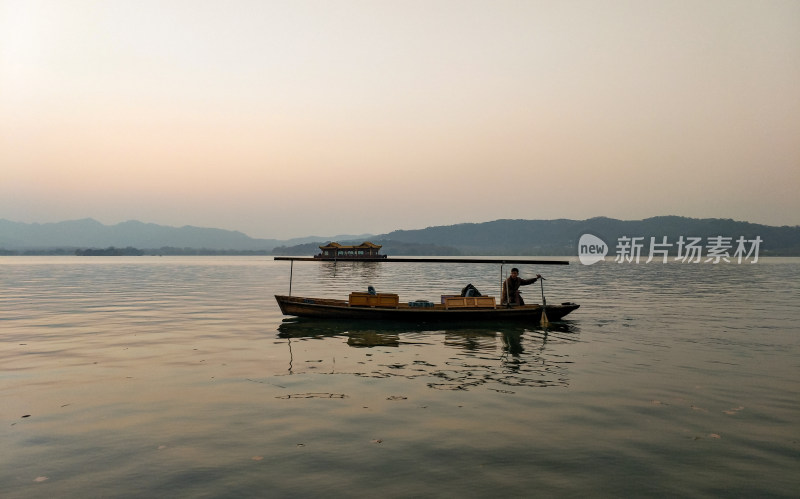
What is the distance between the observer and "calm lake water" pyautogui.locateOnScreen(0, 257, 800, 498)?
Answer: 8477 mm

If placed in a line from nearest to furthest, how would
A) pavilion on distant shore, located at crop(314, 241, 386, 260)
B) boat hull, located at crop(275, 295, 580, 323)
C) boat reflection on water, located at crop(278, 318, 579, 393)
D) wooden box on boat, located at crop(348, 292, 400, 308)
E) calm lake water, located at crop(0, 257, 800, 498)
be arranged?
calm lake water, located at crop(0, 257, 800, 498), boat reflection on water, located at crop(278, 318, 579, 393), boat hull, located at crop(275, 295, 580, 323), wooden box on boat, located at crop(348, 292, 400, 308), pavilion on distant shore, located at crop(314, 241, 386, 260)

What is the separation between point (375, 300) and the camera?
92.5 feet

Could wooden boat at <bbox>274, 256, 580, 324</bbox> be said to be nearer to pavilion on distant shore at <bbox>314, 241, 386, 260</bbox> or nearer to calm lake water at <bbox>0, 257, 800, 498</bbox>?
calm lake water at <bbox>0, 257, 800, 498</bbox>

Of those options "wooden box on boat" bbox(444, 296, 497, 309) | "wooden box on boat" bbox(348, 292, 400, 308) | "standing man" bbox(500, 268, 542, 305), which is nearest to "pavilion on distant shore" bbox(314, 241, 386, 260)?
"wooden box on boat" bbox(348, 292, 400, 308)

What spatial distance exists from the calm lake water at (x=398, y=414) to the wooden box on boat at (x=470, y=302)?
8.71ft

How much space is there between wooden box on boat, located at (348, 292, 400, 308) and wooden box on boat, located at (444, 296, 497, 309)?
2.82 m

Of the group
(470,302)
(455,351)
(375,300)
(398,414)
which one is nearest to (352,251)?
(375,300)

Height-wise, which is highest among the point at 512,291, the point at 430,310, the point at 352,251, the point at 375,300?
the point at 352,251

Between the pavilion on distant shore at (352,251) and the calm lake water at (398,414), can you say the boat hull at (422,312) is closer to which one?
the calm lake water at (398,414)

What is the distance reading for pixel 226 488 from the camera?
26.6 feet

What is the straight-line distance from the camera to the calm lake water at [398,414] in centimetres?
848

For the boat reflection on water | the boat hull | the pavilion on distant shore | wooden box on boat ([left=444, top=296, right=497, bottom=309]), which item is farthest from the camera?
the pavilion on distant shore

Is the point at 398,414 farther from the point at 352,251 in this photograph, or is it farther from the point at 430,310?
the point at 352,251

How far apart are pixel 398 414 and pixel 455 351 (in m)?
8.79
